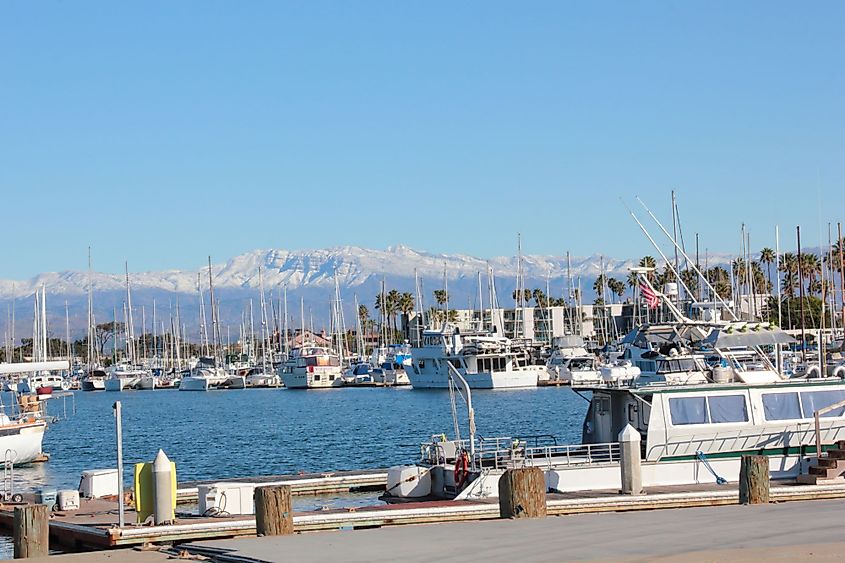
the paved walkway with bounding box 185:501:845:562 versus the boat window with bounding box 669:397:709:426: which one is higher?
the boat window with bounding box 669:397:709:426

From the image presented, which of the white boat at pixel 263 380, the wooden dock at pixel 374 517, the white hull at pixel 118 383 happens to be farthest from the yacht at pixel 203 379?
the wooden dock at pixel 374 517

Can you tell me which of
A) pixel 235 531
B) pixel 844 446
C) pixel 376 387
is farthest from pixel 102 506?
pixel 376 387

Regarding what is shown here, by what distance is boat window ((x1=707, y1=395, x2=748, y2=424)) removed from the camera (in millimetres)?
30469

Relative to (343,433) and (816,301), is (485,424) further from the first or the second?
(816,301)

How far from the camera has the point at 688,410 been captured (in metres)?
30.3

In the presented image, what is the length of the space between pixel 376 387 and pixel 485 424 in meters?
70.9

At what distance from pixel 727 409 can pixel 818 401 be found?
7.53 feet

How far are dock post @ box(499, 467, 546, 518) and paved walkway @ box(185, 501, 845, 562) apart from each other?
34cm

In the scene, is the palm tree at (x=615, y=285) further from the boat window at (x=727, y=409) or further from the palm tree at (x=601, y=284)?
the boat window at (x=727, y=409)

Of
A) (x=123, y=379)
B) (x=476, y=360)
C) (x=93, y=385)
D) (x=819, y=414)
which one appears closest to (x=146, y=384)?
(x=123, y=379)

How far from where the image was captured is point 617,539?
19.0 m

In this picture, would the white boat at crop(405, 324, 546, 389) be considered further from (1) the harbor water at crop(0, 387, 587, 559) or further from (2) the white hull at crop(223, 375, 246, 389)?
(2) the white hull at crop(223, 375, 246, 389)

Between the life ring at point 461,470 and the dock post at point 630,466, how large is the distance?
4.19m

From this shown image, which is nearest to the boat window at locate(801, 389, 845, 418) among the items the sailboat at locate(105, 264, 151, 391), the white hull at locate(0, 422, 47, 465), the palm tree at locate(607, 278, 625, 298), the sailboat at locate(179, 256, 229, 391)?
the white hull at locate(0, 422, 47, 465)
